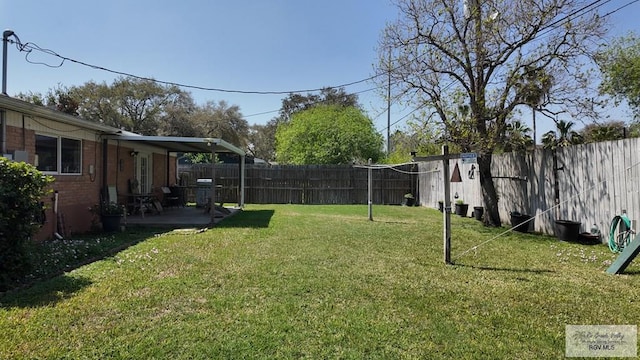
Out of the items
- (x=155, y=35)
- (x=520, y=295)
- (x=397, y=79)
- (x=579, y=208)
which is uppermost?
(x=155, y=35)

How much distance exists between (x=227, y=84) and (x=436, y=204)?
10.0m

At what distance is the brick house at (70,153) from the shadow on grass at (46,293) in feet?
6.73

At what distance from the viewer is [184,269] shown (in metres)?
5.37

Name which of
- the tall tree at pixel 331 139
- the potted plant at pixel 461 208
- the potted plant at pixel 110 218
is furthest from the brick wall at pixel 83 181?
the tall tree at pixel 331 139

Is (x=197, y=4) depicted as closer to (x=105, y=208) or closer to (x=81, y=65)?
(x=81, y=65)

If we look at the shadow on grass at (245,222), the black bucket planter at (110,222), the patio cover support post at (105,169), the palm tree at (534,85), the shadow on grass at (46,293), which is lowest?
the shadow on grass at (46,293)

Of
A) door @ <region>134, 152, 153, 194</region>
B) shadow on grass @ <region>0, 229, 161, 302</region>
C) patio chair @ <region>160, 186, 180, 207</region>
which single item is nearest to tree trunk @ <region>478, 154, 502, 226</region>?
shadow on grass @ <region>0, 229, 161, 302</region>

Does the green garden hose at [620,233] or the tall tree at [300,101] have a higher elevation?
the tall tree at [300,101]

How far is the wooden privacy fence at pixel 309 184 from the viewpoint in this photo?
18750mm

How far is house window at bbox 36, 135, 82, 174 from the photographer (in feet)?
24.3

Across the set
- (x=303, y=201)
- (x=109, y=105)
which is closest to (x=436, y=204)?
(x=303, y=201)

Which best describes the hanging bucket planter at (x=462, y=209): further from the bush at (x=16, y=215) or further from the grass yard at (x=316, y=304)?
the bush at (x=16, y=215)

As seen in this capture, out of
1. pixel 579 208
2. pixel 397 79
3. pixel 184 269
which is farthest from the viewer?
pixel 397 79

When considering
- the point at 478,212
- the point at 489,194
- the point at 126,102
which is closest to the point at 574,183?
the point at 489,194
